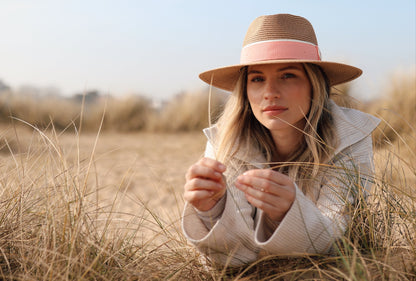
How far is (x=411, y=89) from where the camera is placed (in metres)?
6.29

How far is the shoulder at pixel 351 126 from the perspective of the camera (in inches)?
70.7

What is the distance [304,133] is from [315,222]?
568 mm

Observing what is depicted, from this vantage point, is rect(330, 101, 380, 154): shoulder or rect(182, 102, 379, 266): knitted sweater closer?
rect(182, 102, 379, 266): knitted sweater

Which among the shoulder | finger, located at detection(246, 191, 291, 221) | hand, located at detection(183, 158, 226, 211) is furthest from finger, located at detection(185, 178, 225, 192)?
the shoulder

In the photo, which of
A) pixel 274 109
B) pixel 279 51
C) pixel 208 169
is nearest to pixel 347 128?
pixel 274 109

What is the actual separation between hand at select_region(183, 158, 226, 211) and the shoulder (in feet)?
2.15

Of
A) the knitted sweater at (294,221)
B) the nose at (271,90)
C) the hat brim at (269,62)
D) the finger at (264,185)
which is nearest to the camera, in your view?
the finger at (264,185)

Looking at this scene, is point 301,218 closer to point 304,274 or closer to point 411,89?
point 304,274

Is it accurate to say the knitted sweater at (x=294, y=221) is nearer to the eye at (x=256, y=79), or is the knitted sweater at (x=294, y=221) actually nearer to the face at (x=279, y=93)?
the face at (x=279, y=93)

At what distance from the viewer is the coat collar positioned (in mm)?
1799

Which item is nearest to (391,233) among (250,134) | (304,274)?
(304,274)

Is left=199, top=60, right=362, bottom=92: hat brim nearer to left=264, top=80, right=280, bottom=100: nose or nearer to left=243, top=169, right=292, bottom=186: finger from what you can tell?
left=264, top=80, right=280, bottom=100: nose

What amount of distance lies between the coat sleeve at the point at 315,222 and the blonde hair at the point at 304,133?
0.13 m

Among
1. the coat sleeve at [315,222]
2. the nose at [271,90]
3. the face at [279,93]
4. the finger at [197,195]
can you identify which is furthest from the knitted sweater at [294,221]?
the nose at [271,90]
